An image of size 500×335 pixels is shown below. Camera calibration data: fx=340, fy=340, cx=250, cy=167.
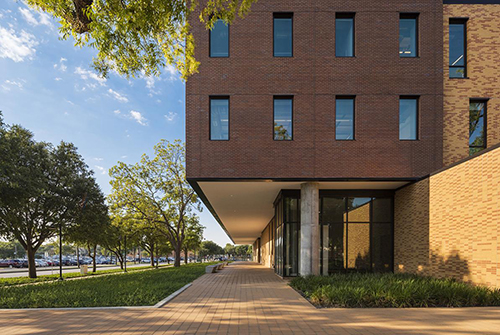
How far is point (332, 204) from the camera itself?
17688mm

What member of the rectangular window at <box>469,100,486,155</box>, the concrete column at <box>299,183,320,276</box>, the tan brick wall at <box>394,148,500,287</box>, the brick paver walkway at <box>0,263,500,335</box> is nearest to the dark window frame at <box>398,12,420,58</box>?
the rectangular window at <box>469,100,486,155</box>

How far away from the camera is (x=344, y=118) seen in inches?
615

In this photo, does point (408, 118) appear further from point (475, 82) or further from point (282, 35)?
point (282, 35)

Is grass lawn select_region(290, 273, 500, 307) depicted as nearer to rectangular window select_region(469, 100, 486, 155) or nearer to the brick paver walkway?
the brick paver walkway

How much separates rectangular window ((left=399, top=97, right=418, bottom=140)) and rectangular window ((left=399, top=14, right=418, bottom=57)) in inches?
88.0

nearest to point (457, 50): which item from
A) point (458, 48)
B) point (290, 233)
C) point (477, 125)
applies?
point (458, 48)

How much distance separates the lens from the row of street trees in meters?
18.5

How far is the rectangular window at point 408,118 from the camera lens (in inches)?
615

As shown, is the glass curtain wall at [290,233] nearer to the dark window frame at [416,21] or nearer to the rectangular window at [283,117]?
the rectangular window at [283,117]

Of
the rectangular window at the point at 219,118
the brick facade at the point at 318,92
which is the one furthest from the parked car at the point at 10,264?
the rectangular window at the point at 219,118

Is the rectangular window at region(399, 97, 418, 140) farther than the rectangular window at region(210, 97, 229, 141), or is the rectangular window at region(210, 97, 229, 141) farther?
the rectangular window at region(399, 97, 418, 140)

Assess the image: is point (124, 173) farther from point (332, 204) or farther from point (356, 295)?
point (356, 295)

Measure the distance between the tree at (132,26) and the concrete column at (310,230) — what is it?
906 centimetres

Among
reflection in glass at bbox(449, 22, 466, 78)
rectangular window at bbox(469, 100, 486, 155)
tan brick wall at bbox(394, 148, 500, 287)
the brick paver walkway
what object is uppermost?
reflection in glass at bbox(449, 22, 466, 78)
